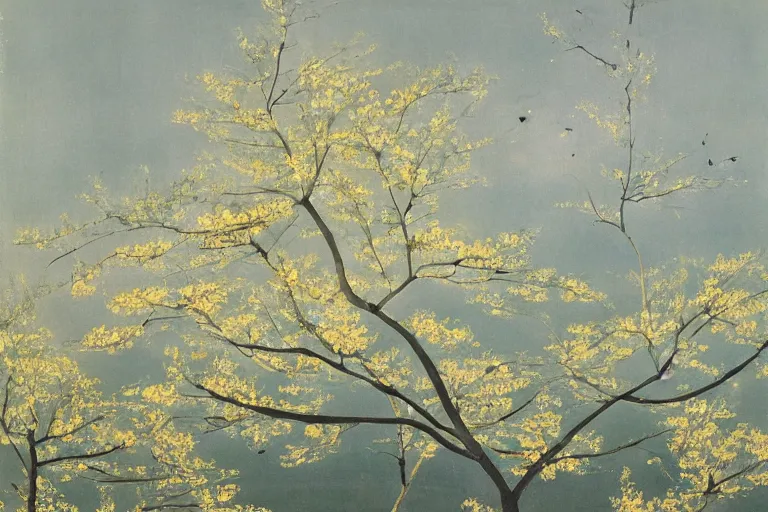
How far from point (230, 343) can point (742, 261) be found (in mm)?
2381

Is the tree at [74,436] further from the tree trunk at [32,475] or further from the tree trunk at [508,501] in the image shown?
the tree trunk at [508,501]

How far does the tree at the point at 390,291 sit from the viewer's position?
10.0ft

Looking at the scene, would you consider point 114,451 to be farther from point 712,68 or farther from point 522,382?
point 712,68

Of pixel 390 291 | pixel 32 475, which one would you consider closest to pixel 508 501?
pixel 390 291

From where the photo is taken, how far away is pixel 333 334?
307 centimetres

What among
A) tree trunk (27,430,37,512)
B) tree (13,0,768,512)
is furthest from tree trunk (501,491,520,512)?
tree trunk (27,430,37,512)

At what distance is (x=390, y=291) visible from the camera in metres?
3.17

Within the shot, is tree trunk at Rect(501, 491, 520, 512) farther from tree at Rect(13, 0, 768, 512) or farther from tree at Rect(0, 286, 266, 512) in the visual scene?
tree at Rect(0, 286, 266, 512)

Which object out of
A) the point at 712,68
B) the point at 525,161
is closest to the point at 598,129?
the point at 525,161

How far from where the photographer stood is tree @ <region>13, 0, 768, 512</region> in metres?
3.06

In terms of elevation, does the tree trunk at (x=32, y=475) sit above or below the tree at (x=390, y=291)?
below

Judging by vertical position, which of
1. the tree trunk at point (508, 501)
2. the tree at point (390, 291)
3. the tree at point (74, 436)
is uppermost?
the tree at point (390, 291)

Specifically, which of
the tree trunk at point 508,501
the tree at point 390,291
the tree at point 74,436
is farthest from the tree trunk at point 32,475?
the tree trunk at point 508,501

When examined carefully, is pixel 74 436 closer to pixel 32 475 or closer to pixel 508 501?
pixel 32 475
